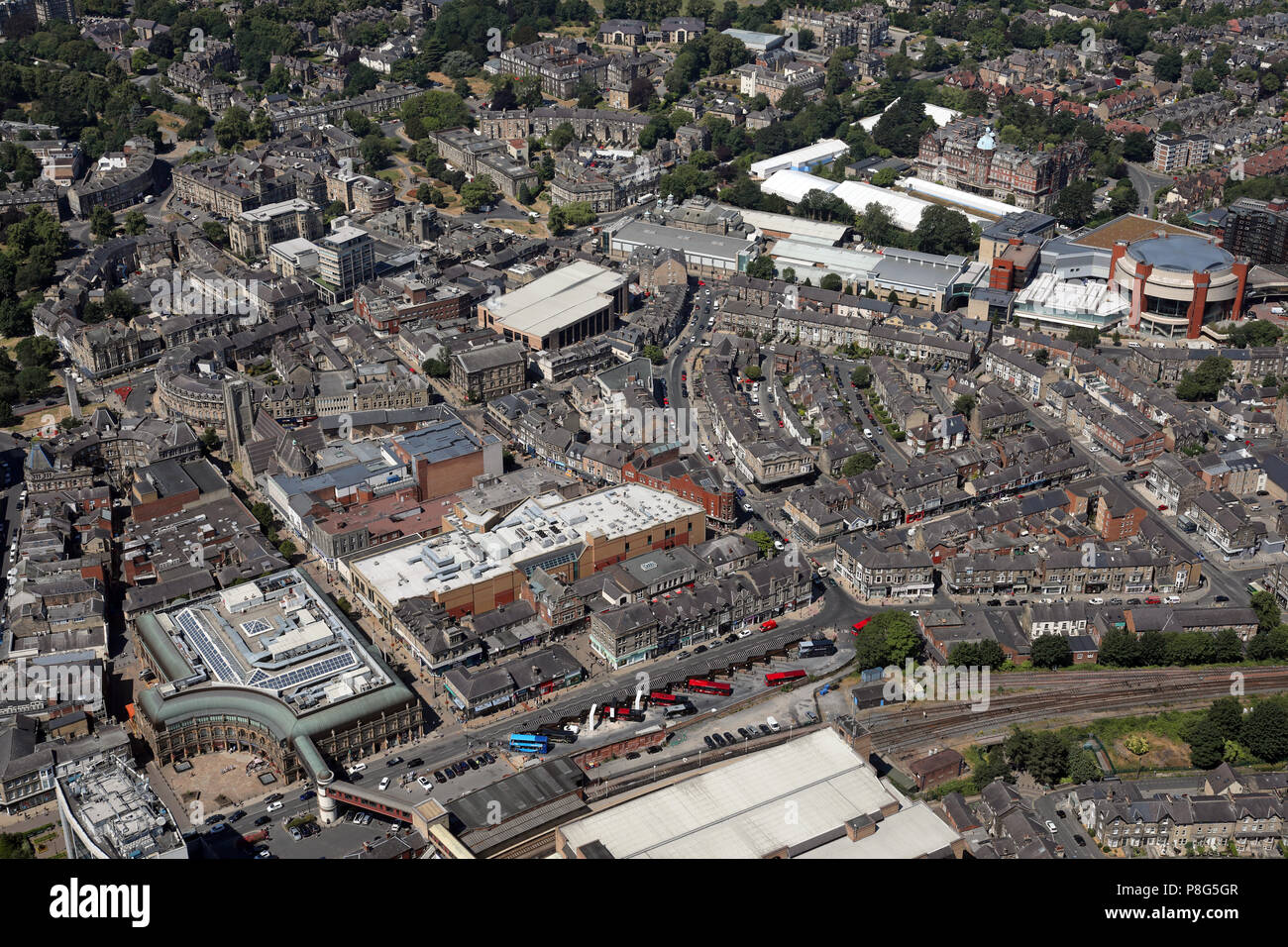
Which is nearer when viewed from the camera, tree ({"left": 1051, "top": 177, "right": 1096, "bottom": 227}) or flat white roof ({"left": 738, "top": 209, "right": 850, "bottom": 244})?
flat white roof ({"left": 738, "top": 209, "right": 850, "bottom": 244})

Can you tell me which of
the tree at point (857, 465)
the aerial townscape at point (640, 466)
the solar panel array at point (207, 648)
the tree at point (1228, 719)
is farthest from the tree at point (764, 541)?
the solar panel array at point (207, 648)

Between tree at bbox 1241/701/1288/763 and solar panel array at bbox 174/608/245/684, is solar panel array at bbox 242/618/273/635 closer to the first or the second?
solar panel array at bbox 174/608/245/684

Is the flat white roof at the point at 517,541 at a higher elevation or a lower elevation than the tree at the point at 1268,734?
higher

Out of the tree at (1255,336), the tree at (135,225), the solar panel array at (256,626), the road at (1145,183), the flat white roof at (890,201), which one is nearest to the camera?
the solar panel array at (256,626)

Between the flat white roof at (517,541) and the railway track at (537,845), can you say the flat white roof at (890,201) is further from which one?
the railway track at (537,845)

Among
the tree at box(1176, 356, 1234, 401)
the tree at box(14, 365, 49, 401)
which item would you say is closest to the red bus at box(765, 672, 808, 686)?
the tree at box(1176, 356, 1234, 401)

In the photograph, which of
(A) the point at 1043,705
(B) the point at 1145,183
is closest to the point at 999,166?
(B) the point at 1145,183
